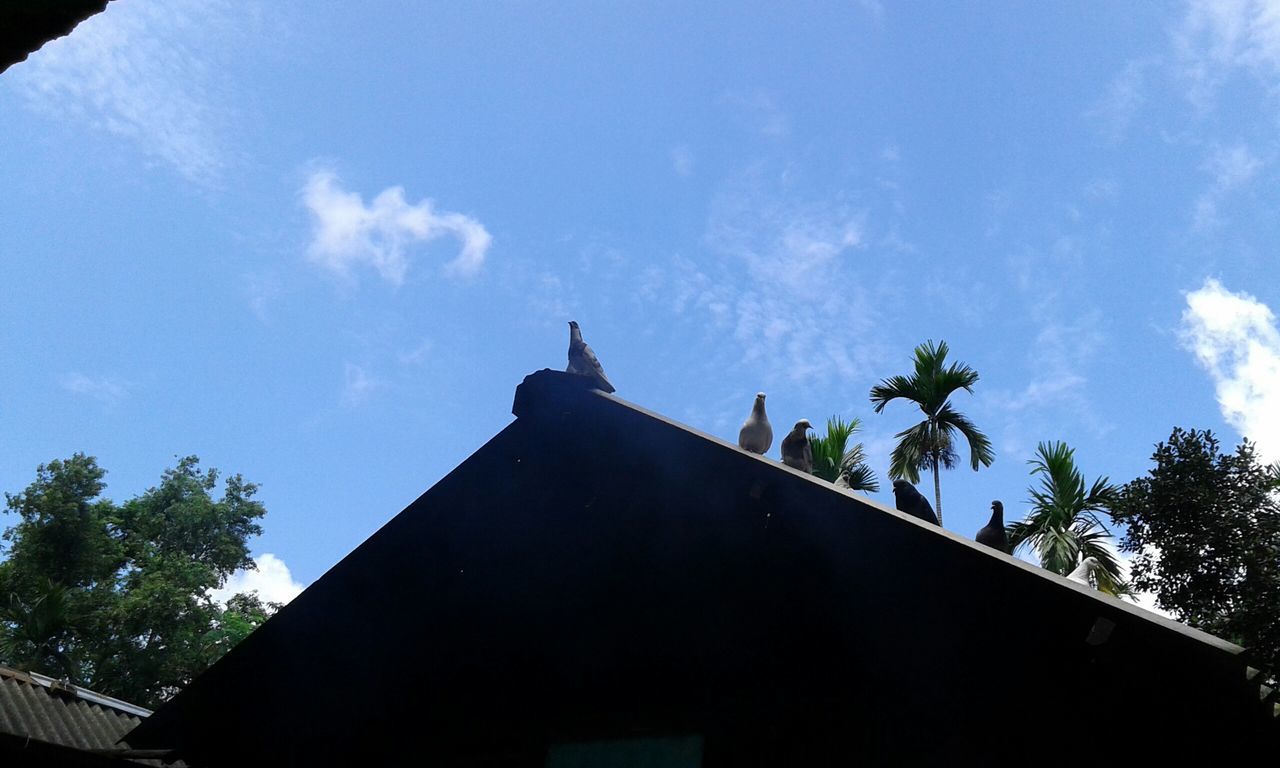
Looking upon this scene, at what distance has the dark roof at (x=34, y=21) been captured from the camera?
118 cm

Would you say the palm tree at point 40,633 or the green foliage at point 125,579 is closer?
the palm tree at point 40,633

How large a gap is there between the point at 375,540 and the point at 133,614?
86.2 feet

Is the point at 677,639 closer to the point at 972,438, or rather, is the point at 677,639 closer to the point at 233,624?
the point at 972,438

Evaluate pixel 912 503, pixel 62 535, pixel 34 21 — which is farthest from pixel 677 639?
pixel 62 535

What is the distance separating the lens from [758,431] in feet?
18.8

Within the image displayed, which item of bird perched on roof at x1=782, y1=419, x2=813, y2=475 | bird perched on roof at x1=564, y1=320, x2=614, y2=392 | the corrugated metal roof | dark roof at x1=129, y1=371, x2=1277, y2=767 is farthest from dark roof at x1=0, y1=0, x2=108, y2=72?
the corrugated metal roof

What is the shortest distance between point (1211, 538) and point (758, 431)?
35.0ft

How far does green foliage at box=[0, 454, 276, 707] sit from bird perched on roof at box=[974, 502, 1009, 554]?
23.6 meters

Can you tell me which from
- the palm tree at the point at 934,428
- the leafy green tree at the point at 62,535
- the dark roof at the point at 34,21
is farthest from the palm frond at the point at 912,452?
the leafy green tree at the point at 62,535

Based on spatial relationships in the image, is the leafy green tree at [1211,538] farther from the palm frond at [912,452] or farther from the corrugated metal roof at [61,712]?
the corrugated metal roof at [61,712]

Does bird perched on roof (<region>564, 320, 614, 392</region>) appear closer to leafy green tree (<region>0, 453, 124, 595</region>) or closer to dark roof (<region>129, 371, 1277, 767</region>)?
dark roof (<region>129, 371, 1277, 767</region>)

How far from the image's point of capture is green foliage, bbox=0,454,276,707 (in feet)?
81.1

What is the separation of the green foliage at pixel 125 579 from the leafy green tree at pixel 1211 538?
24064mm

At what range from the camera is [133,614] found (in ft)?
84.8
